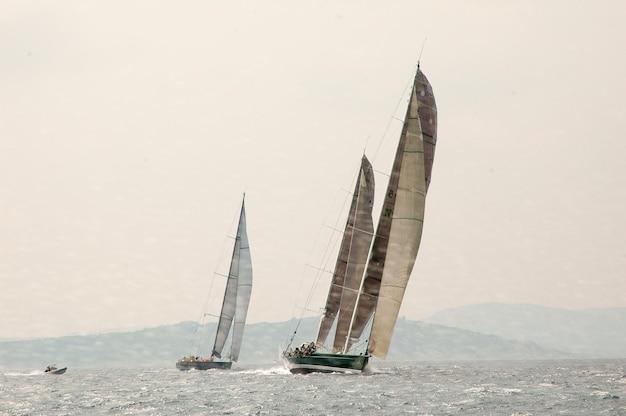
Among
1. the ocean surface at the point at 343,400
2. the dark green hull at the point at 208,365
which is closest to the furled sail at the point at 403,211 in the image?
the ocean surface at the point at 343,400

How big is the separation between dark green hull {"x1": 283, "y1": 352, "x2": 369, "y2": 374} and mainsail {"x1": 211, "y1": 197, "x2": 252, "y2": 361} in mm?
26538

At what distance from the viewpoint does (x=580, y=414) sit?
1762 inches

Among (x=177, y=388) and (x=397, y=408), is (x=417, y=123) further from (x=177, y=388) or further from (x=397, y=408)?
(x=177, y=388)

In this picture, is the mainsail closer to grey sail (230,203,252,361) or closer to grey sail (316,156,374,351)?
grey sail (230,203,252,361)

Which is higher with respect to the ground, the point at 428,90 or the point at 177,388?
the point at 428,90

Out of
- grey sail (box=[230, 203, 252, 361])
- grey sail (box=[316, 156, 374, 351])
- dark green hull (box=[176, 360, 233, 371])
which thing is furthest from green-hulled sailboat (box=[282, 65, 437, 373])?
dark green hull (box=[176, 360, 233, 371])

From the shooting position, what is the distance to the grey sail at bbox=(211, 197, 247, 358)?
98.6 m

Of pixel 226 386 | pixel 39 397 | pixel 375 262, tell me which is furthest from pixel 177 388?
pixel 375 262

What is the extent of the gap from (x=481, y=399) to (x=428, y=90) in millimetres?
18219

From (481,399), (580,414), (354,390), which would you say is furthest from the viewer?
(354,390)

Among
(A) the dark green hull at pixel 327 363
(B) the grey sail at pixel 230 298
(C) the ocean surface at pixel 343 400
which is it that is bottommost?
(C) the ocean surface at pixel 343 400

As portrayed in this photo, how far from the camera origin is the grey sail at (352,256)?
233 feet

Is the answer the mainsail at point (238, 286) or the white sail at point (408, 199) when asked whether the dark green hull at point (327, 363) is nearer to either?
the white sail at point (408, 199)

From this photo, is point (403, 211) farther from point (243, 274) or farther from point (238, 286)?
point (238, 286)
